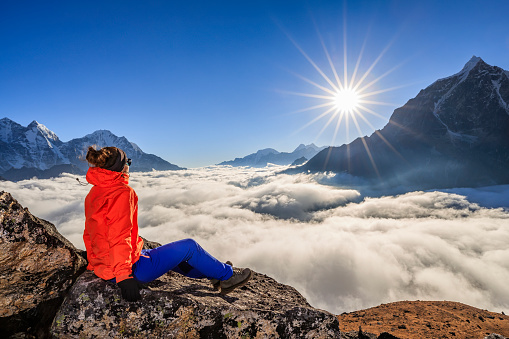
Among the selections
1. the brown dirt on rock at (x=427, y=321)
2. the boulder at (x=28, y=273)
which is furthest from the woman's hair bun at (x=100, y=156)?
the brown dirt on rock at (x=427, y=321)

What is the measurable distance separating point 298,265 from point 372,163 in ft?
441

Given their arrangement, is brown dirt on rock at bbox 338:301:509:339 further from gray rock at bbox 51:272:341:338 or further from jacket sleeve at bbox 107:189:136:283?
jacket sleeve at bbox 107:189:136:283

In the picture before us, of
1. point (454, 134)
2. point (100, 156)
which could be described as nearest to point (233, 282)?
point (100, 156)

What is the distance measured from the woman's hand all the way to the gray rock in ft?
0.73

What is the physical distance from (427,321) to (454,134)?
629ft

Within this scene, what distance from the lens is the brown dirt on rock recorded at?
31.4 ft

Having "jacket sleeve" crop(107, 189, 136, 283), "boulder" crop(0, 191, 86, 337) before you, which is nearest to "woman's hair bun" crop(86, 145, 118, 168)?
"jacket sleeve" crop(107, 189, 136, 283)

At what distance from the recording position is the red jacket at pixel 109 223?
279cm

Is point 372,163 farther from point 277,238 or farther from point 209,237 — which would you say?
point 209,237

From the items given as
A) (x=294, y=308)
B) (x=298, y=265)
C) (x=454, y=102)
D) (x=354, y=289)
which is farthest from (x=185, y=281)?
(x=454, y=102)

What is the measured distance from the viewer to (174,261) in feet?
11.6

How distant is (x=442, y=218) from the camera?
136500 millimetres

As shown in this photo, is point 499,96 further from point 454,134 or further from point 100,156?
point 100,156

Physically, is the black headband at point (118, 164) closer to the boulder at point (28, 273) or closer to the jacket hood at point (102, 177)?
the jacket hood at point (102, 177)
